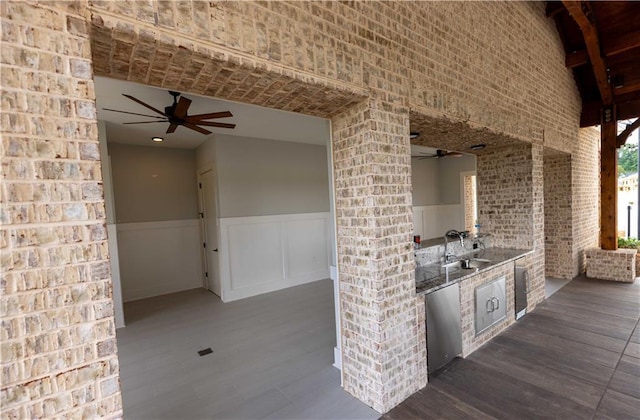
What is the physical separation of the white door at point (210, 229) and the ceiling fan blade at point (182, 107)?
1890 millimetres

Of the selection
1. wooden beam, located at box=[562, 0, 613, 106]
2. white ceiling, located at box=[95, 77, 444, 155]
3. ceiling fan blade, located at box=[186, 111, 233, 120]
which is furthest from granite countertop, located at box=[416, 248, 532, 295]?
wooden beam, located at box=[562, 0, 613, 106]

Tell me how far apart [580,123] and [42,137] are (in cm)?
811

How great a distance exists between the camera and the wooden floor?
2314mm

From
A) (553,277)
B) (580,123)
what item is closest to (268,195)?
(553,277)

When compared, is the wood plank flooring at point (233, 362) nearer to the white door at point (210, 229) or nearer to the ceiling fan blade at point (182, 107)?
the white door at point (210, 229)

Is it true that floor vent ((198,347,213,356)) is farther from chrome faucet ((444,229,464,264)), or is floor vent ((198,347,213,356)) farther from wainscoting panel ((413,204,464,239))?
wainscoting panel ((413,204,464,239))

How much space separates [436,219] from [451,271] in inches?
231

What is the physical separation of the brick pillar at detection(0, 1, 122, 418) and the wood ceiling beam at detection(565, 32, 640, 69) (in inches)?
269

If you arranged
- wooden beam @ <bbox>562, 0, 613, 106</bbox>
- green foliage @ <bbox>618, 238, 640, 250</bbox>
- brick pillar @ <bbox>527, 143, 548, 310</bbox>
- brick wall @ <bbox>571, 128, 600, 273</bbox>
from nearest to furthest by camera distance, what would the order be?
wooden beam @ <bbox>562, 0, 613, 106</bbox> < brick pillar @ <bbox>527, 143, 548, 310</bbox> < brick wall @ <bbox>571, 128, 600, 273</bbox> < green foliage @ <bbox>618, 238, 640, 250</bbox>

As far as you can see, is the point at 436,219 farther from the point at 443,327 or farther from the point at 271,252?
the point at 443,327

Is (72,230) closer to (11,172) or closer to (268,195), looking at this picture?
(11,172)

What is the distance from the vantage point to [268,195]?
19.0 ft

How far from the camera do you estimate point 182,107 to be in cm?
325

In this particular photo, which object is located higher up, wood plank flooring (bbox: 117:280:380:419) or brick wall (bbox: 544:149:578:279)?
brick wall (bbox: 544:149:578:279)
